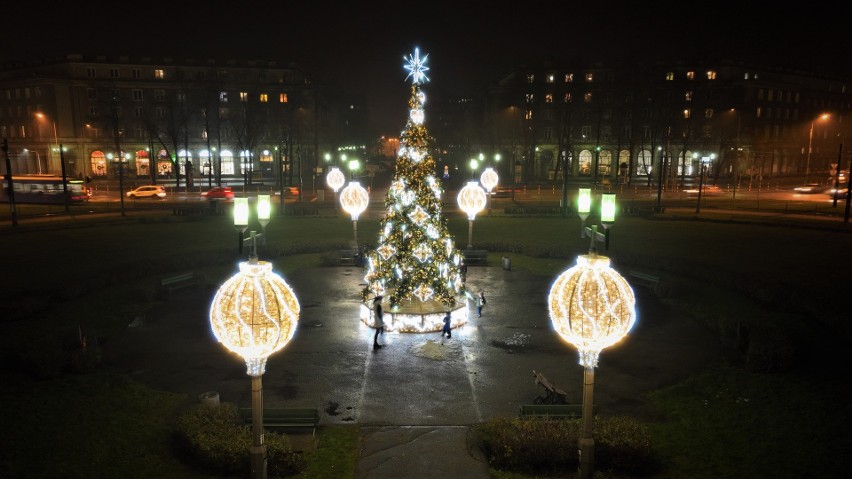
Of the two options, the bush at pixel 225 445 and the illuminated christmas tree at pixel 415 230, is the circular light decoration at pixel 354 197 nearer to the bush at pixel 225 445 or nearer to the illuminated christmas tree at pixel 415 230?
the illuminated christmas tree at pixel 415 230

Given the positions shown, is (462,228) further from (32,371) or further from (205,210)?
(32,371)

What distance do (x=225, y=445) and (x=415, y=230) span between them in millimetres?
9591

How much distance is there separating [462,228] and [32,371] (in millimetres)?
26852

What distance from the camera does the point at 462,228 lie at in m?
38.0

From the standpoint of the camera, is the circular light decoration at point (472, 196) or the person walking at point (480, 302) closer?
the person walking at point (480, 302)

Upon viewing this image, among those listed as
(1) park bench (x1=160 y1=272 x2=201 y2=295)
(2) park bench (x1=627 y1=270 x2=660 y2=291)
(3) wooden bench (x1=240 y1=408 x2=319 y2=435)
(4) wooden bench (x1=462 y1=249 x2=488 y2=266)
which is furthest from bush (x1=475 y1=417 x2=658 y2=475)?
(4) wooden bench (x1=462 y1=249 x2=488 y2=266)

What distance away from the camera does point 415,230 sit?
18.7m

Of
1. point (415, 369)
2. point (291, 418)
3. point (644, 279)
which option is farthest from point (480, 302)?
point (291, 418)

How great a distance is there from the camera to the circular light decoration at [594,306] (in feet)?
27.8

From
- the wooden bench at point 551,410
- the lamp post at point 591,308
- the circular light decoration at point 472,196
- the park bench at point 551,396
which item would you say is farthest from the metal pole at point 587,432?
the circular light decoration at point 472,196

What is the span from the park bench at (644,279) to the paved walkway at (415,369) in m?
1.49

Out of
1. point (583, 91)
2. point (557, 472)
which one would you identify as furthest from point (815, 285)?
point (583, 91)

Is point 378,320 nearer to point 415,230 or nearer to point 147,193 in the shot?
point 415,230

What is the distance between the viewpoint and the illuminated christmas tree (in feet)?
61.2
